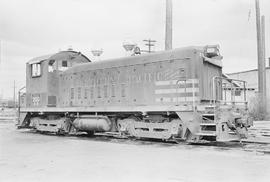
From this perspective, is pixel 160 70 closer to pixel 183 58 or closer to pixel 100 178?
pixel 183 58

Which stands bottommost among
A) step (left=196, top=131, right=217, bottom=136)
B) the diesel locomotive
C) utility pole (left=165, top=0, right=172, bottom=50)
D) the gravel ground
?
the gravel ground

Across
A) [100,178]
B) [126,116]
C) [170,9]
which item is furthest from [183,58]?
[170,9]

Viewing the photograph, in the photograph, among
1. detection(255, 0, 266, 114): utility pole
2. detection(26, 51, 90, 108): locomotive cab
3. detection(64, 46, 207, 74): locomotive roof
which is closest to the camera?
detection(64, 46, 207, 74): locomotive roof

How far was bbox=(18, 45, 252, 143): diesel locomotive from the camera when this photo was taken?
10.4m

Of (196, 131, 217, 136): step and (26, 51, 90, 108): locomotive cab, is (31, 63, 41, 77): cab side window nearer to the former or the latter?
(26, 51, 90, 108): locomotive cab

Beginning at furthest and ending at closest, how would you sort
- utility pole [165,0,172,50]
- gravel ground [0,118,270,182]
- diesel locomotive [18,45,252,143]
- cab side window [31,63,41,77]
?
utility pole [165,0,172,50], cab side window [31,63,41,77], diesel locomotive [18,45,252,143], gravel ground [0,118,270,182]

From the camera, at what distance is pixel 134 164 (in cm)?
700

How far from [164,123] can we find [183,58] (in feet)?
7.14

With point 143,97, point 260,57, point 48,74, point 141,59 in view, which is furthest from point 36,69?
point 260,57

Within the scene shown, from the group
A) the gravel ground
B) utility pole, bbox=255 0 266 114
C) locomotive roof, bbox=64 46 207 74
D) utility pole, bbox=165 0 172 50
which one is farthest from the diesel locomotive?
utility pole, bbox=255 0 266 114

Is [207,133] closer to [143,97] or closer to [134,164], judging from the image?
[143,97]

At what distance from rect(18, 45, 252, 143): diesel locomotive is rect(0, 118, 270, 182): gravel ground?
1187 millimetres

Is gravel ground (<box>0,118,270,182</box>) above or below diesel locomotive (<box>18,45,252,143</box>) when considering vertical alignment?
below

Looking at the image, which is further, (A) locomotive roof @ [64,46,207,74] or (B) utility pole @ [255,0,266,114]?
(B) utility pole @ [255,0,266,114]
